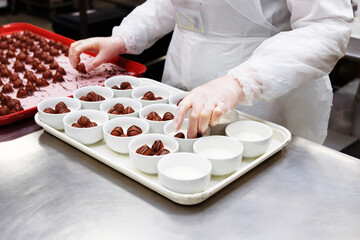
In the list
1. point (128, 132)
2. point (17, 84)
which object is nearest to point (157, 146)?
point (128, 132)

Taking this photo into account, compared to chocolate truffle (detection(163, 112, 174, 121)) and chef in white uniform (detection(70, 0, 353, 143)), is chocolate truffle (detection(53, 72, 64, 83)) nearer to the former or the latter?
chef in white uniform (detection(70, 0, 353, 143))

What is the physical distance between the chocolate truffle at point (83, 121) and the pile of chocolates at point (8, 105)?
0.30m

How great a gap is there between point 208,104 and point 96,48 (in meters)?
0.83

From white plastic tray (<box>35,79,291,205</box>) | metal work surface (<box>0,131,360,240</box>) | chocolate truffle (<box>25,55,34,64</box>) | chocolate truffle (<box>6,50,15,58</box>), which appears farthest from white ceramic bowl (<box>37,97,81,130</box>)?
chocolate truffle (<box>6,50,15,58</box>)

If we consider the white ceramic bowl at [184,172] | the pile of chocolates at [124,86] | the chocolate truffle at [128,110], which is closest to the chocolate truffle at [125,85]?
the pile of chocolates at [124,86]

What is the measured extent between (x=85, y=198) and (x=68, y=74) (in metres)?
0.94

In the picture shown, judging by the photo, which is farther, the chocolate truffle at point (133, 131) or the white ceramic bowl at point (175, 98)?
the white ceramic bowl at point (175, 98)

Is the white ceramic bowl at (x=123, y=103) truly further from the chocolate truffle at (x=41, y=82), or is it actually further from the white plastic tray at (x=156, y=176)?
the chocolate truffle at (x=41, y=82)

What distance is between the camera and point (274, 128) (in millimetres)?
1246

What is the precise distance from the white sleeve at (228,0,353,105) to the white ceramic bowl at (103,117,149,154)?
12.9 inches

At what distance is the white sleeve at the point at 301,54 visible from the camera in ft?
3.82

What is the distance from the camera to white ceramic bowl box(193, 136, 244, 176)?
39.8 inches

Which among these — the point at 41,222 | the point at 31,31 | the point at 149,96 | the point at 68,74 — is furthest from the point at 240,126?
the point at 31,31

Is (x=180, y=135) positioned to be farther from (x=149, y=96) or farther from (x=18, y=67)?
(x=18, y=67)
